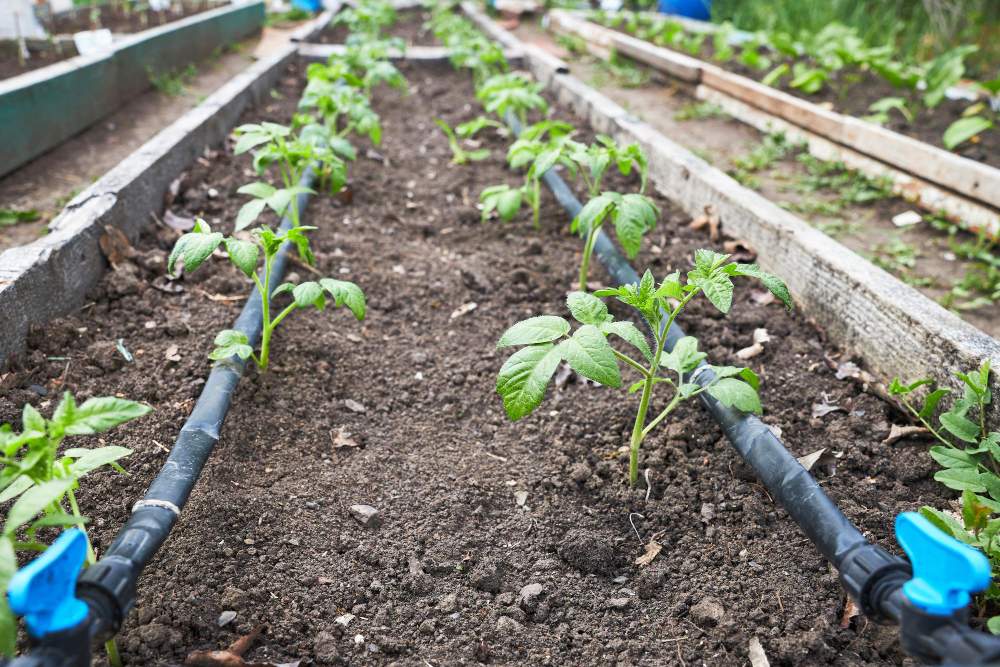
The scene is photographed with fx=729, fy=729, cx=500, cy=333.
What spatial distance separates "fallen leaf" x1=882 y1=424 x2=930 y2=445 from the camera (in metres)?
2.05

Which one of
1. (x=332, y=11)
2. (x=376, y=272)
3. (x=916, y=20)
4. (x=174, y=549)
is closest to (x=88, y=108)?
(x=376, y=272)

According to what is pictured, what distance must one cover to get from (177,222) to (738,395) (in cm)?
245

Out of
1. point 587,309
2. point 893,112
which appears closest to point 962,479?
point 587,309

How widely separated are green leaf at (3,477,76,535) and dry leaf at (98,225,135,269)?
1667mm

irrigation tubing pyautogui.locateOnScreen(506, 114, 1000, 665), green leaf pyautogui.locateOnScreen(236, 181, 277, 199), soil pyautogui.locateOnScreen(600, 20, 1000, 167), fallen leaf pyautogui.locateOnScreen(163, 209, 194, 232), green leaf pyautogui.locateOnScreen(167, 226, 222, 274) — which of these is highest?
green leaf pyautogui.locateOnScreen(167, 226, 222, 274)

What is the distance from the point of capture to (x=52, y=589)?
1033 millimetres

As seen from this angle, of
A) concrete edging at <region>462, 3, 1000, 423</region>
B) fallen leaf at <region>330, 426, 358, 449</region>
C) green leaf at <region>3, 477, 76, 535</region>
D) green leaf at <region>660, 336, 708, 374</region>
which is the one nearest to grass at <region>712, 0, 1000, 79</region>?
concrete edging at <region>462, 3, 1000, 423</region>

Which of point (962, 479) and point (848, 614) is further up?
point (962, 479)

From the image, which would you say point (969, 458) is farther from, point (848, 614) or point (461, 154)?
point (461, 154)

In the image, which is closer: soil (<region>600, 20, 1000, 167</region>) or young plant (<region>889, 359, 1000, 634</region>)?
young plant (<region>889, 359, 1000, 634</region>)

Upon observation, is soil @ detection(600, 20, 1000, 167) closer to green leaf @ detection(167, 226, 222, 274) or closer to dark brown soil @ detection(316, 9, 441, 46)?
green leaf @ detection(167, 226, 222, 274)

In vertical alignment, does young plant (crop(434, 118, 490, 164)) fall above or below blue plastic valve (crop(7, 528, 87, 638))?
below

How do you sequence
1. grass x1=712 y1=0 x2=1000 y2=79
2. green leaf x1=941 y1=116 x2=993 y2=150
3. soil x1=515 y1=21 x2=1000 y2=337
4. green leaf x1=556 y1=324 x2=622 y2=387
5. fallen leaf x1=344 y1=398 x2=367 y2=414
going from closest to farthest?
1. green leaf x1=556 y1=324 x2=622 y2=387
2. fallen leaf x1=344 y1=398 x2=367 y2=414
3. soil x1=515 y1=21 x2=1000 y2=337
4. green leaf x1=941 y1=116 x2=993 y2=150
5. grass x1=712 y1=0 x2=1000 y2=79

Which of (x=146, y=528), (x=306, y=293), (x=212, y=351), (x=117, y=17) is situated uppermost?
(x=117, y=17)
